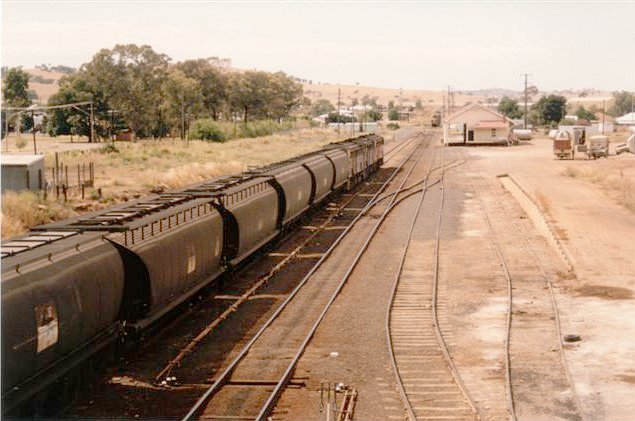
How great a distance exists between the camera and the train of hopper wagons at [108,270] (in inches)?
446

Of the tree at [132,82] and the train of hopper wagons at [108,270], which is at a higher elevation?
the tree at [132,82]

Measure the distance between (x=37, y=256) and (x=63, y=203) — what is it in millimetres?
24910

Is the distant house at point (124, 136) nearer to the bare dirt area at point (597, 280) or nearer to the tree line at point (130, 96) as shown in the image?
the tree line at point (130, 96)

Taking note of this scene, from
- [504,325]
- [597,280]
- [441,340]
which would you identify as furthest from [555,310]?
[597,280]

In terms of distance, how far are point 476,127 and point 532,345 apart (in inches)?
3488

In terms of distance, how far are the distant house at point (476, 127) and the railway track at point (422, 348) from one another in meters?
75.7

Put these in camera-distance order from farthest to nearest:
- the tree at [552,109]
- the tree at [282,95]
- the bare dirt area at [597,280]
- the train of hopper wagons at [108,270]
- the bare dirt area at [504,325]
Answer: the tree at [552,109] → the tree at [282,95] → the bare dirt area at [597,280] → the bare dirt area at [504,325] → the train of hopper wagons at [108,270]

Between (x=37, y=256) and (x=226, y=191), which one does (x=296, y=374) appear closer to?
(x=37, y=256)

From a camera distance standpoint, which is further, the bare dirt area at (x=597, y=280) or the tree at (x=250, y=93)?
the tree at (x=250, y=93)

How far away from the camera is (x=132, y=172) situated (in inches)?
2174

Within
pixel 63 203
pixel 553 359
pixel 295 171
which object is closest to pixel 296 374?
pixel 553 359

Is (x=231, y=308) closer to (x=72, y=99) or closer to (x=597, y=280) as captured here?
(x=597, y=280)

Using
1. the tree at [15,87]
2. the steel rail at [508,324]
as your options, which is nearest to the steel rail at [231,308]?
the steel rail at [508,324]

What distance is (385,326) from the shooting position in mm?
19547
